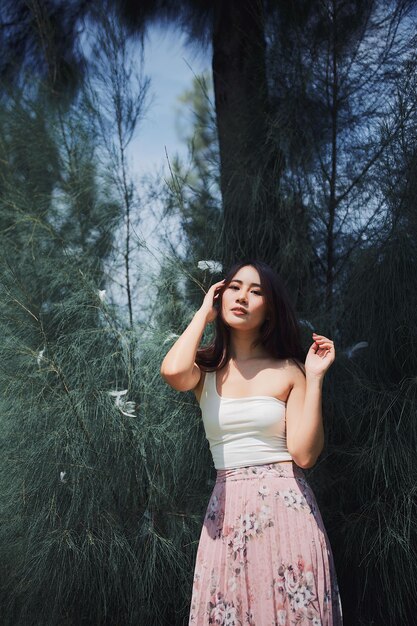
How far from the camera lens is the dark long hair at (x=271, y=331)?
4.10 feet

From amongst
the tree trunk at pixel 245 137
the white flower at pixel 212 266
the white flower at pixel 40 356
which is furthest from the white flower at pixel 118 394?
the tree trunk at pixel 245 137

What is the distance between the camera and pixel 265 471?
1150 millimetres

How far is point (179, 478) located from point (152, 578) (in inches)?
8.4

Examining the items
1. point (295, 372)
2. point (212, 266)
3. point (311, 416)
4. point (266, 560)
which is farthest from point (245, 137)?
point (266, 560)

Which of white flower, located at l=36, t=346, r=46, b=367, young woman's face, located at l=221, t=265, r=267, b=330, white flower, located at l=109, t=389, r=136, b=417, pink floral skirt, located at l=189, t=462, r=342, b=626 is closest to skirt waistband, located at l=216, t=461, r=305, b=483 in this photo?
pink floral skirt, located at l=189, t=462, r=342, b=626

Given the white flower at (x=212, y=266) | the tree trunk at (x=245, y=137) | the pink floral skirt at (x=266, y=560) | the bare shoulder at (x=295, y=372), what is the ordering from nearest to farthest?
the pink floral skirt at (x=266, y=560), the bare shoulder at (x=295, y=372), the white flower at (x=212, y=266), the tree trunk at (x=245, y=137)

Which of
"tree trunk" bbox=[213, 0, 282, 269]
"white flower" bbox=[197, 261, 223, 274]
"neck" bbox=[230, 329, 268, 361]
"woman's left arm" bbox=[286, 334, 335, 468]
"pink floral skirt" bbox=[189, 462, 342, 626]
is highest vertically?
"tree trunk" bbox=[213, 0, 282, 269]

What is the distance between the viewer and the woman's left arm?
113 cm

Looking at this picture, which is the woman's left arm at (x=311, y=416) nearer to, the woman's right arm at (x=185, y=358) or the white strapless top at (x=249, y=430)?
the white strapless top at (x=249, y=430)

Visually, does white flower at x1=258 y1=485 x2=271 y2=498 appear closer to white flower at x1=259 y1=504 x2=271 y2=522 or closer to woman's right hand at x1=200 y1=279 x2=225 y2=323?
white flower at x1=259 y1=504 x2=271 y2=522

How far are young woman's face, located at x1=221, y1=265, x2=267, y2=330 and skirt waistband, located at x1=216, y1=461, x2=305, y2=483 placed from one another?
227 millimetres

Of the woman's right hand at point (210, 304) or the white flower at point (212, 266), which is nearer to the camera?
the woman's right hand at point (210, 304)

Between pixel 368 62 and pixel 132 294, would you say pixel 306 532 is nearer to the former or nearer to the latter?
pixel 132 294

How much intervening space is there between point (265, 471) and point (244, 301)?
27 cm
